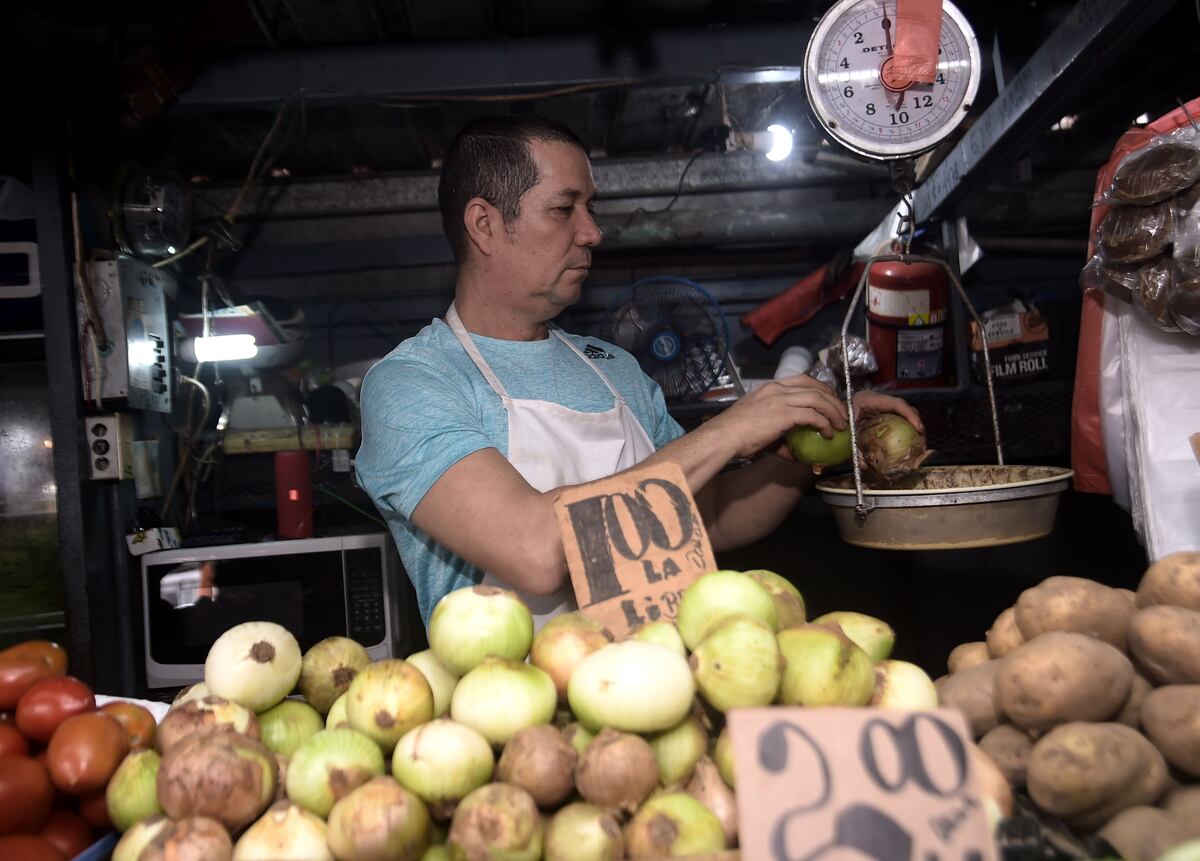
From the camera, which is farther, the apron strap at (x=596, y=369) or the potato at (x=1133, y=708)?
the apron strap at (x=596, y=369)

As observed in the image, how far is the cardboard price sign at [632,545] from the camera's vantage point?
139 centimetres

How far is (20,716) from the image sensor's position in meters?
1.25

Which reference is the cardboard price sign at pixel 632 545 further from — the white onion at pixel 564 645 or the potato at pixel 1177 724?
the potato at pixel 1177 724

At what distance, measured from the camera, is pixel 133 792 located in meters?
1.11

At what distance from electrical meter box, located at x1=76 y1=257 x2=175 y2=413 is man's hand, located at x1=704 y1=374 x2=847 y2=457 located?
2547mm

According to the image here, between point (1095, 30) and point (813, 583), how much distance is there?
3.19 meters

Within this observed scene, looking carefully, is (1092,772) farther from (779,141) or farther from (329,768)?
(779,141)

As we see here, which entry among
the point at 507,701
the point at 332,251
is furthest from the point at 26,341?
the point at 507,701

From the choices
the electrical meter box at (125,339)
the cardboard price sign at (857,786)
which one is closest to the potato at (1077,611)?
the cardboard price sign at (857,786)

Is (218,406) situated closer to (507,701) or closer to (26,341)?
(26,341)

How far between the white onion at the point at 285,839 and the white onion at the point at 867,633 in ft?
2.42

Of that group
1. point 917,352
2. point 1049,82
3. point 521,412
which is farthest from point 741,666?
point 917,352

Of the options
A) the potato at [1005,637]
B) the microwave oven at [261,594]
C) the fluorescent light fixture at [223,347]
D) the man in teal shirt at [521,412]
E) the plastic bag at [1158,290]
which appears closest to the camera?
the potato at [1005,637]

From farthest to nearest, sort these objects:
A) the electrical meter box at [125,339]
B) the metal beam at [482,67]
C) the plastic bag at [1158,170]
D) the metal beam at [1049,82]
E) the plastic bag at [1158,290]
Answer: the electrical meter box at [125,339]
the metal beam at [482,67]
the metal beam at [1049,82]
the plastic bag at [1158,290]
the plastic bag at [1158,170]
